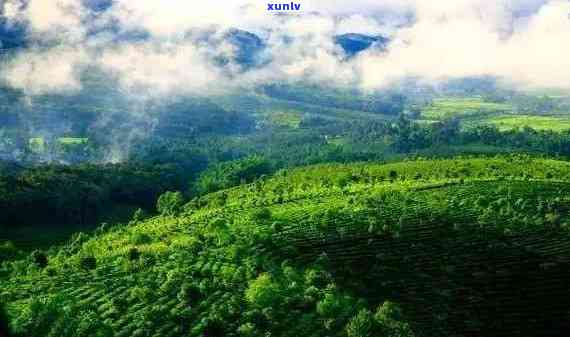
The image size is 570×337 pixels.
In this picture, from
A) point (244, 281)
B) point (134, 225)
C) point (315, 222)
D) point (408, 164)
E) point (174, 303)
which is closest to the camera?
point (174, 303)

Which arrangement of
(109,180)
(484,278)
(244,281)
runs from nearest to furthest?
(244,281), (484,278), (109,180)

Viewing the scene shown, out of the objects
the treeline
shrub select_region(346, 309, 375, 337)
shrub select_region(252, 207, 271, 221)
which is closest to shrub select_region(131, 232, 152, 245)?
shrub select_region(252, 207, 271, 221)

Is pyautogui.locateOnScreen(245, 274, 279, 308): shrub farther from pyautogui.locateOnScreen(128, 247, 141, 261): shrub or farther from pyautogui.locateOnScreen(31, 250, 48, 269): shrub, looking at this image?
pyautogui.locateOnScreen(31, 250, 48, 269): shrub

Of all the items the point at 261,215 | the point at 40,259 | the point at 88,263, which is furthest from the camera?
the point at 261,215

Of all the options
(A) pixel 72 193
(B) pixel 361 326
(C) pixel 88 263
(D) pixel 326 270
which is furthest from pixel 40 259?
(A) pixel 72 193

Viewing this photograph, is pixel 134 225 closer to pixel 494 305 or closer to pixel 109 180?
pixel 109 180

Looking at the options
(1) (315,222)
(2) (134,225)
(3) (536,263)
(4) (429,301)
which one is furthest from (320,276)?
(2) (134,225)

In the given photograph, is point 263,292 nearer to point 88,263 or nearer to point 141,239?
point 88,263

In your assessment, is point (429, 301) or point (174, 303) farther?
point (429, 301)
